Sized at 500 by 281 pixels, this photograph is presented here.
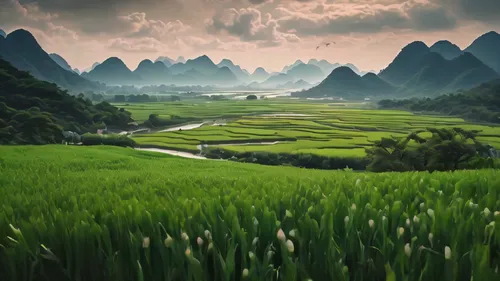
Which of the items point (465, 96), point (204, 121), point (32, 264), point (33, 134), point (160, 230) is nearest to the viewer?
point (32, 264)

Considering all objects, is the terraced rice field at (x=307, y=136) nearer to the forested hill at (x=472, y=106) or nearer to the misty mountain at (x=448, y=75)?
the forested hill at (x=472, y=106)

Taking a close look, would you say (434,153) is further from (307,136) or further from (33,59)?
(33,59)

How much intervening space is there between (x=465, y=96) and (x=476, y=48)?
123 m

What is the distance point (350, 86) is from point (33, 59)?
100608mm

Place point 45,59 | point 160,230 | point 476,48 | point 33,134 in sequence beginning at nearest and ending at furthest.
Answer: point 160,230 → point 33,134 → point 45,59 → point 476,48

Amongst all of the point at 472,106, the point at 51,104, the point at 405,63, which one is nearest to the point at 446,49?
the point at 405,63

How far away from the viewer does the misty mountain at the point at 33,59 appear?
377ft

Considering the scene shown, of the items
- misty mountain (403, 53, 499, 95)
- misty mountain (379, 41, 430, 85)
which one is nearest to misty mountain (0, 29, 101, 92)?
misty mountain (403, 53, 499, 95)

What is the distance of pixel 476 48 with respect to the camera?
522 feet

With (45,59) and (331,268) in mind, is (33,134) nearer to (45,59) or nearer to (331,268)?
(331,268)

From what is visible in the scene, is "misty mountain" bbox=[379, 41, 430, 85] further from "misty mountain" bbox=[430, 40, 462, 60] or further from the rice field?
the rice field

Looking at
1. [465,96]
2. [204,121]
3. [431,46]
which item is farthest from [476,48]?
[204,121]

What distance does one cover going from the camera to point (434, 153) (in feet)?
59.0

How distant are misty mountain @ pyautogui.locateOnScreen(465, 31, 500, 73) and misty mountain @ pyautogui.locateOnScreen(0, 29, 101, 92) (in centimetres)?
14238
